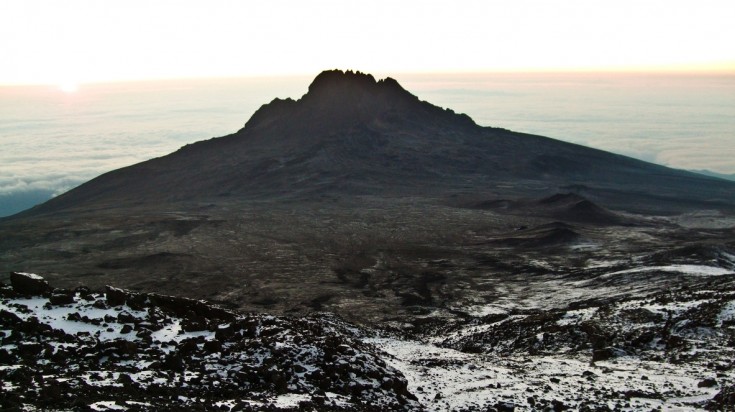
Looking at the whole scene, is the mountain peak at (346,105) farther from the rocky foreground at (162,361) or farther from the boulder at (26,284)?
the rocky foreground at (162,361)

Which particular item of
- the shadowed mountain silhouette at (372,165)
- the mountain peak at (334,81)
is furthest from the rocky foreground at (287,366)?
the mountain peak at (334,81)

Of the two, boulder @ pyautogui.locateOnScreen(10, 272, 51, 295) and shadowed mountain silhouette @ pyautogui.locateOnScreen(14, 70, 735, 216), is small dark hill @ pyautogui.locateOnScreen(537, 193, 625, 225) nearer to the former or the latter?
shadowed mountain silhouette @ pyautogui.locateOnScreen(14, 70, 735, 216)

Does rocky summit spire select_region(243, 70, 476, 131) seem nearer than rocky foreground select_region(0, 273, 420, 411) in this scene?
No

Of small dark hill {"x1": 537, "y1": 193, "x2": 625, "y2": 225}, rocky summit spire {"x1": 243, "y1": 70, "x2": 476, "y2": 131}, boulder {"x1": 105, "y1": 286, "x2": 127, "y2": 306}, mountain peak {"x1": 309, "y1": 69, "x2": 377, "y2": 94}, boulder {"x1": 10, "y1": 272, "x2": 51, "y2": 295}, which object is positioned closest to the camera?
boulder {"x1": 10, "y1": 272, "x2": 51, "y2": 295}

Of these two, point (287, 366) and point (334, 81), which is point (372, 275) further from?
point (334, 81)

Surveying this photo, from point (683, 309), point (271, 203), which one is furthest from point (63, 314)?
point (271, 203)

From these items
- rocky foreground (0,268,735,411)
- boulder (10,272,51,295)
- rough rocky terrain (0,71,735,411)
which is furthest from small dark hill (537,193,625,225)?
boulder (10,272,51,295)
